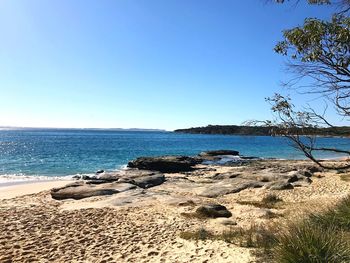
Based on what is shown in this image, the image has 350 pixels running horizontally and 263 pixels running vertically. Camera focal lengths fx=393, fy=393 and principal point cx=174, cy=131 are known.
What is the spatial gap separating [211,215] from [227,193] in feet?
23.7

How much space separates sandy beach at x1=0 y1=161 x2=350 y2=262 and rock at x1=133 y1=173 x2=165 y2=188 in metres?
3.54

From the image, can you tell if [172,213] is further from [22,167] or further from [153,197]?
[22,167]

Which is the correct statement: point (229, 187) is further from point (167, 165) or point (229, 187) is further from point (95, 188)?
point (167, 165)

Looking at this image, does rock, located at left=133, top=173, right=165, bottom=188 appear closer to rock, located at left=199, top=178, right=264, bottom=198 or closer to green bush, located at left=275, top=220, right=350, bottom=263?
rock, located at left=199, top=178, right=264, bottom=198

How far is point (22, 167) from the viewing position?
148 ft

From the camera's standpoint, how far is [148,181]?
2731 cm

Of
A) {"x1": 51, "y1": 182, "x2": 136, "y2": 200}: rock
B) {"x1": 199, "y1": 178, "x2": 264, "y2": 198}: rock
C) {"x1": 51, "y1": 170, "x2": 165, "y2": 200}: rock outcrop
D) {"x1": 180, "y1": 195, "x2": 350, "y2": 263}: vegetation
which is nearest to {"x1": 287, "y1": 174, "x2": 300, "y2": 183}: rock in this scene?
{"x1": 199, "y1": 178, "x2": 264, "y2": 198}: rock

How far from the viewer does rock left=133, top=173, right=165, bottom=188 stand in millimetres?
26438

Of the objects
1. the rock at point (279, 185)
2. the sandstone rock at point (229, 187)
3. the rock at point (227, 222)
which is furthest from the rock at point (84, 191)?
the rock at point (227, 222)

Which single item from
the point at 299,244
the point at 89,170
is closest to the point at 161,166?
the point at 89,170

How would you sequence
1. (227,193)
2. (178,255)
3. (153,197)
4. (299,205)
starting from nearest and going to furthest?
1. (178,255)
2. (299,205)
3. (153,197)
4. (227,193)

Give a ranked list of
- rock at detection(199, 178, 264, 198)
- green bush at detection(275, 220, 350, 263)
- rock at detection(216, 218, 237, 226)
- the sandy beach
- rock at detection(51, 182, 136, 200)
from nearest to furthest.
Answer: green bush at detection(275, 220, 350, 263)
the sandy beach
rock at detection(216, 218, 237, 226)
rock at detection(51, 182, 136, 200)
rock at detection(199, 178, 264, 198)

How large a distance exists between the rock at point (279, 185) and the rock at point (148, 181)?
304 inches

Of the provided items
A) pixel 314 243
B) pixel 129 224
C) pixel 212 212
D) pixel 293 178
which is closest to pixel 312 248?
pixel 314 243
